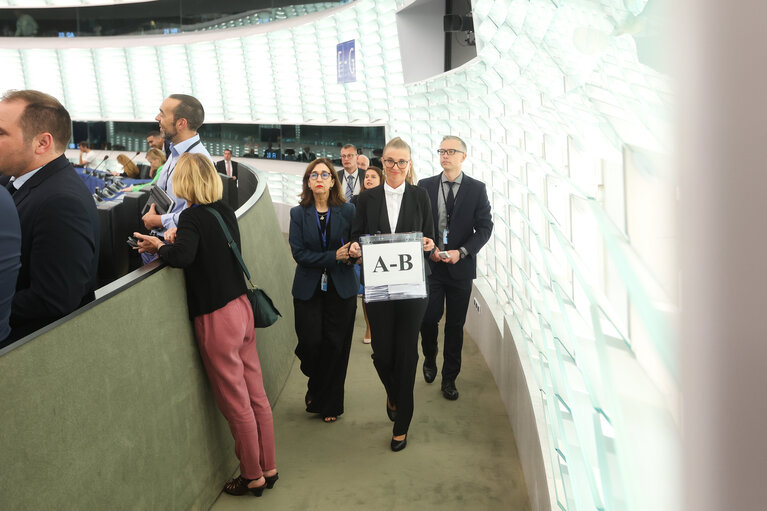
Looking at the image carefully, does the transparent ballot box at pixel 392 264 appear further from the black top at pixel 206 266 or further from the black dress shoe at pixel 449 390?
the black dress shoe at pixel 449 390

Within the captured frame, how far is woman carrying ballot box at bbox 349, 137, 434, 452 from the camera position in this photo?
406 centimetres

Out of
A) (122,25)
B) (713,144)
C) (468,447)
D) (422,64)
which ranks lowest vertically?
(468,447)

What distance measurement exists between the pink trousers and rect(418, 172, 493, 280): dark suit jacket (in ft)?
5.32

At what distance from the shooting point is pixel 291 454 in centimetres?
411

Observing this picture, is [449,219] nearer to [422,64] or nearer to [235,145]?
[422,64]

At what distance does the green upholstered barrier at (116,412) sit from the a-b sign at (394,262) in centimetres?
101

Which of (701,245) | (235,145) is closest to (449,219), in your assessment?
(701,245)

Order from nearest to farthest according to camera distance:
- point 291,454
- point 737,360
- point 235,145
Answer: point 737,360 → point 291,454 → point 235,145

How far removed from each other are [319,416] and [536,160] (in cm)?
241

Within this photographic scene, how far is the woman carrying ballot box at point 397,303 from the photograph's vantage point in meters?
4.06

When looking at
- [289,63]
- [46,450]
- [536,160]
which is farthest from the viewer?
[289,63]

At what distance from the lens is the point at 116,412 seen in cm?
263

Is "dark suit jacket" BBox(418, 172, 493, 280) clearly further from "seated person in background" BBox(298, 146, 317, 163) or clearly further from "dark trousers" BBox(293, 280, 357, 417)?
"seated person in background" BBox(298, 146, 317, 163)

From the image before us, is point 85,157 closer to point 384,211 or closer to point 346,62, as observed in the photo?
point 346,62
